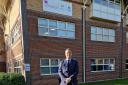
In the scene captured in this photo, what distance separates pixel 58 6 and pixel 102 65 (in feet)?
23.7

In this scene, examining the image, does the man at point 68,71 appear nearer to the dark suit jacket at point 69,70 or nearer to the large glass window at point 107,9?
the dark suit jacket at point 69,70

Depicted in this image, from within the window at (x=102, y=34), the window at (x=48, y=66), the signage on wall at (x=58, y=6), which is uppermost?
the signage on wall at (x=58, y=6)

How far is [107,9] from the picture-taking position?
20.8 meters

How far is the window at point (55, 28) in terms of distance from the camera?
16.6m

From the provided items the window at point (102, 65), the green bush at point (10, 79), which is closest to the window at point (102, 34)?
the window at point (102, 65)

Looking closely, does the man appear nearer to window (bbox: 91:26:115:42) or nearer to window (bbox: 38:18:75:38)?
window (bbox: 38:18:75:38)

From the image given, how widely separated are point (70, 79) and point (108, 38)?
15830 millimetres

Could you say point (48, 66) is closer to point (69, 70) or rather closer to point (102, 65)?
point (102, 65)

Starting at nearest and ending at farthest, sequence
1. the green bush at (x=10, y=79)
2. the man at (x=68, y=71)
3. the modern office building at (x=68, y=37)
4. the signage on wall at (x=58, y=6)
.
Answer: the man at (x=68, y=71), the green bush at (x=10, y=79), the modern office building at (x=68, y=37), the signage on wall at (x=58, y=6)

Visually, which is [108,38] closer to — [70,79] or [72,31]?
[72,31]

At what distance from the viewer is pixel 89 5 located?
19.7 m

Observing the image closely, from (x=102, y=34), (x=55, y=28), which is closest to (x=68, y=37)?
(x=55, y=28)

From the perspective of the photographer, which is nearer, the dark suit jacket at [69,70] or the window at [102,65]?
the dark suit jacket at [69,70]

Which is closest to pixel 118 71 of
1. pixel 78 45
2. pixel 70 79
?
pixel 78 45
